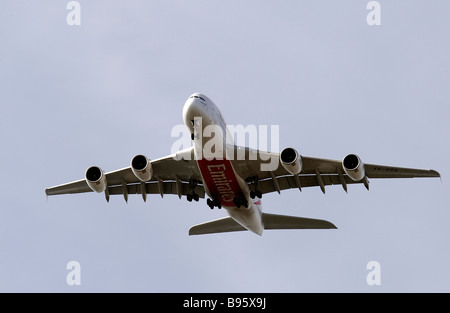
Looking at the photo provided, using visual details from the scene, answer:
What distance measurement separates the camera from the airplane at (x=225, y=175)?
35.1m

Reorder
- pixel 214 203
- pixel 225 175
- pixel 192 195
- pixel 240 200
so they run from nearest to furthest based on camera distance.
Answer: pixel 225 175
pixel 240 200
pixel 214 203
pixel 192 195

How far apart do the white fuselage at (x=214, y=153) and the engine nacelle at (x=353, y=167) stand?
4.91 m

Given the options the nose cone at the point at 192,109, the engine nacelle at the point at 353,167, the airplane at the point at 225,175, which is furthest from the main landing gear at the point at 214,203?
the engine nacelle at the point at 353,167

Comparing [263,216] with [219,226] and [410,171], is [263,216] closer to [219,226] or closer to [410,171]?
[219,226]

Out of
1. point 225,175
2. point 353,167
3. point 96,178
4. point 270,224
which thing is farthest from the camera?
point 270,224

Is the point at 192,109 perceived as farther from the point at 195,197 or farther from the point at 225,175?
the point at 195,197

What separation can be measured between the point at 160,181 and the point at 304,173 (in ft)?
22.7

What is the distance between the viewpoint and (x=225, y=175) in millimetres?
36125

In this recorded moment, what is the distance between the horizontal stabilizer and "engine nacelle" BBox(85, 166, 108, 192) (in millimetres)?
6598

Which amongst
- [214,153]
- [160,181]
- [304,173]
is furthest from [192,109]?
[304,173]

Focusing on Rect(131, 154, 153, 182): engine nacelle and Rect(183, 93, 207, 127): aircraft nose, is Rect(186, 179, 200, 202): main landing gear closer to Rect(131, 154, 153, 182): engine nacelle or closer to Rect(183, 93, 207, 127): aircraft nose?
Rect(131, 154, 153, 182): engine nacelle

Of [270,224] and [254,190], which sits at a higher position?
[254,190]

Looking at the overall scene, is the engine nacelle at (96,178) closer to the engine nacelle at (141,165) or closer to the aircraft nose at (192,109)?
the engine nacelle at (141,165)

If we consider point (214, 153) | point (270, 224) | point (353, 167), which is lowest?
point (270, 224)
